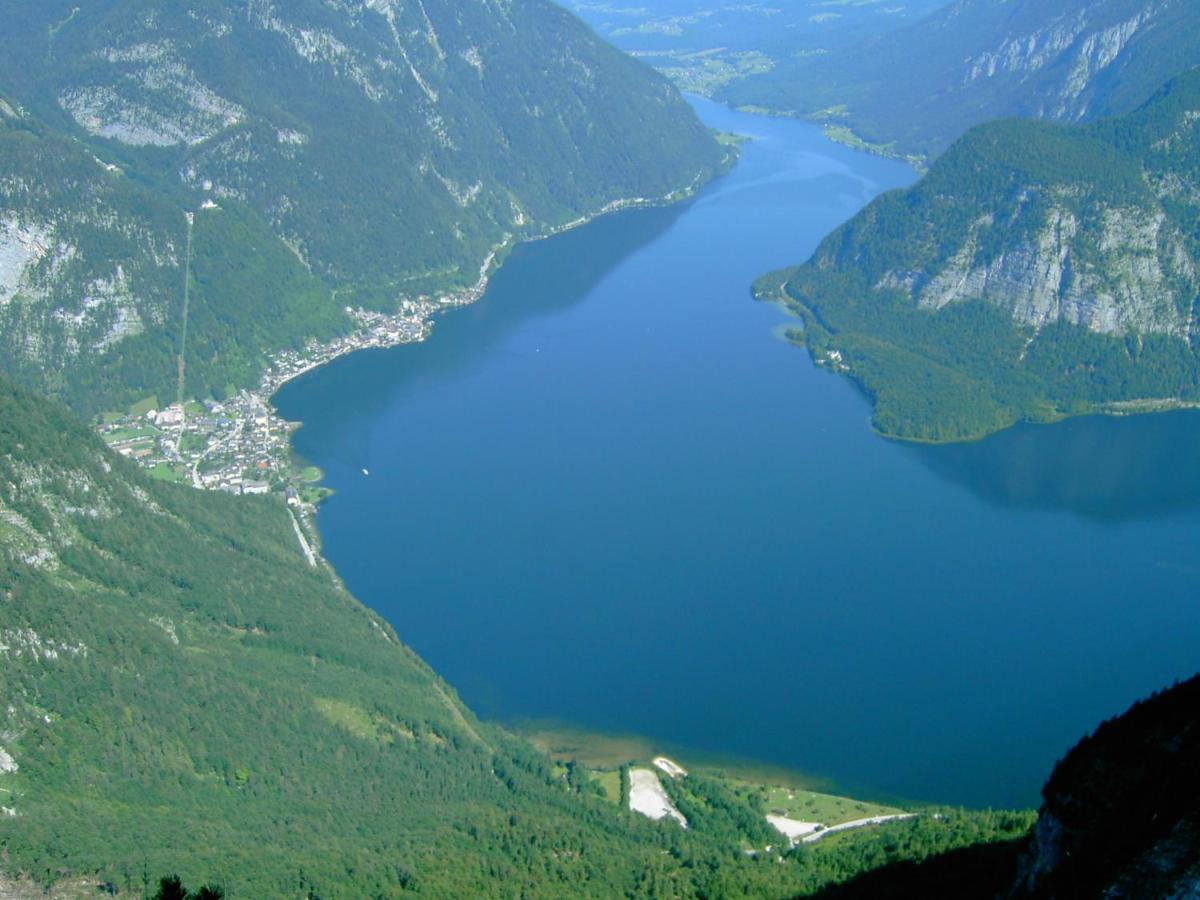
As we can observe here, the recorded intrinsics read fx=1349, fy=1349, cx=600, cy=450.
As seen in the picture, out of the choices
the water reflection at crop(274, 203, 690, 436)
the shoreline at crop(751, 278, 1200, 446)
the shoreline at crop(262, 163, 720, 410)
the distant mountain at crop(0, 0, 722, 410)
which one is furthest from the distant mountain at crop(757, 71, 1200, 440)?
the distant mountain at crop(0, 0, 722, 410)

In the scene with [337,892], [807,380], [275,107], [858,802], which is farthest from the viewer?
[275,107]

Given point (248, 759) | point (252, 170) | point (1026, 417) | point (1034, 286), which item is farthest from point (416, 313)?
point (248, 759)

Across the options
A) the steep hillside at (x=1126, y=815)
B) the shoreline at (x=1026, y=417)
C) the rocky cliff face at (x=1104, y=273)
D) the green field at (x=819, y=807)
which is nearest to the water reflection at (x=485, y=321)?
the shoreline at (x=1026, y=417)

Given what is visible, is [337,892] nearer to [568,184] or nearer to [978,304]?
[978,304]

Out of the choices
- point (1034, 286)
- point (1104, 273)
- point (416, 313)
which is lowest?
point (416, 313)

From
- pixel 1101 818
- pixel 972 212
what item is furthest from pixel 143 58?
pixel 1101 818

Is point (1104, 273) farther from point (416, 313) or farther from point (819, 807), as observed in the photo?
point (819, 807)

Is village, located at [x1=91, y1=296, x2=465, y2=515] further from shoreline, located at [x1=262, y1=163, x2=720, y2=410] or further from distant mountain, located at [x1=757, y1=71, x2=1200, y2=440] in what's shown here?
distant mountain, located at [x1=757, y1=71, x2=1200, y2=440]
